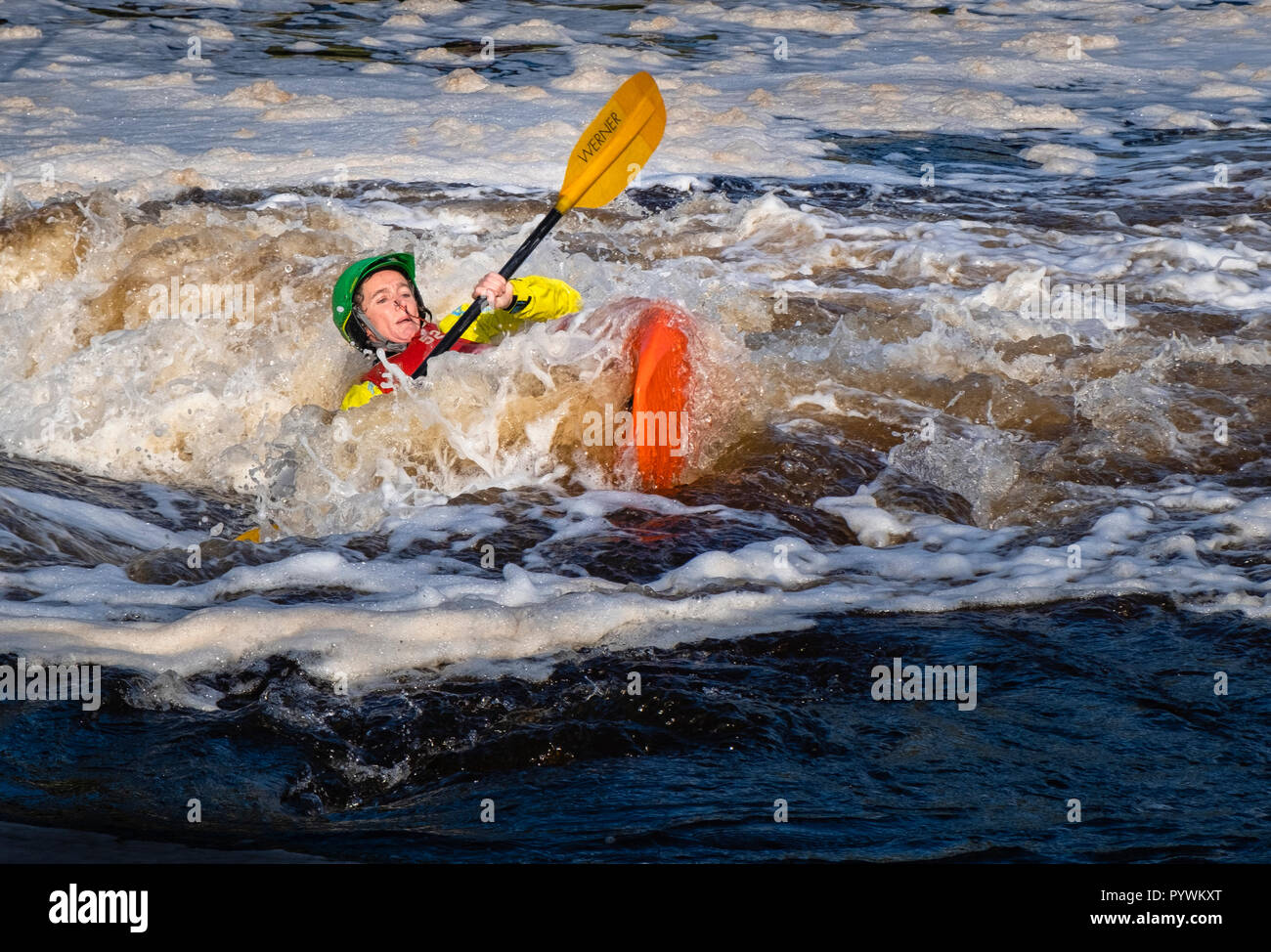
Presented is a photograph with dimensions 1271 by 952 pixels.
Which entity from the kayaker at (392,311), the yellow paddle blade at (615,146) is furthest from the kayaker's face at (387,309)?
the yellow paddle blade at (615,146)

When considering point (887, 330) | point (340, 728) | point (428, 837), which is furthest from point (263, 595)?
point (887, 330)

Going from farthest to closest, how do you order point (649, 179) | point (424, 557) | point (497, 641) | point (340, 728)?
point (649, 179)
point (424, 557)
point (497, 641)
point (340, 728)

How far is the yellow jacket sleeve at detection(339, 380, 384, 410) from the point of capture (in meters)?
5.19

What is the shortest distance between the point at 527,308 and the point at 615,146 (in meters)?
0.84

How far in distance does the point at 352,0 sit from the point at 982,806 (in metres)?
12.6

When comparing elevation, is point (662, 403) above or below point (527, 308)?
below

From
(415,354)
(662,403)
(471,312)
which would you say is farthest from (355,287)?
(662,403)

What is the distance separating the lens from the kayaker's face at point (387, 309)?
5.10 metres

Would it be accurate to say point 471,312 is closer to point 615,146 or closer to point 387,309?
point 387,309

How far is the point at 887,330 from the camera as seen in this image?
20.2ft

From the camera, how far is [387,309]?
5098mm

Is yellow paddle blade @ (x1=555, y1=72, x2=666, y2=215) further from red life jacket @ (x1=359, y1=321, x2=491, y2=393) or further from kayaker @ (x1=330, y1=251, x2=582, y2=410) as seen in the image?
red life jacket @ (x1=359, y1=321, x2=491, y2=393)

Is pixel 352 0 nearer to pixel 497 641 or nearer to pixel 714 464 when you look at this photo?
pixel 714 464

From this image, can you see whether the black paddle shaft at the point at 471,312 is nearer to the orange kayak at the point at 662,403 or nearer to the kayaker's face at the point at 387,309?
the kayaker's face at the point at 387,309
